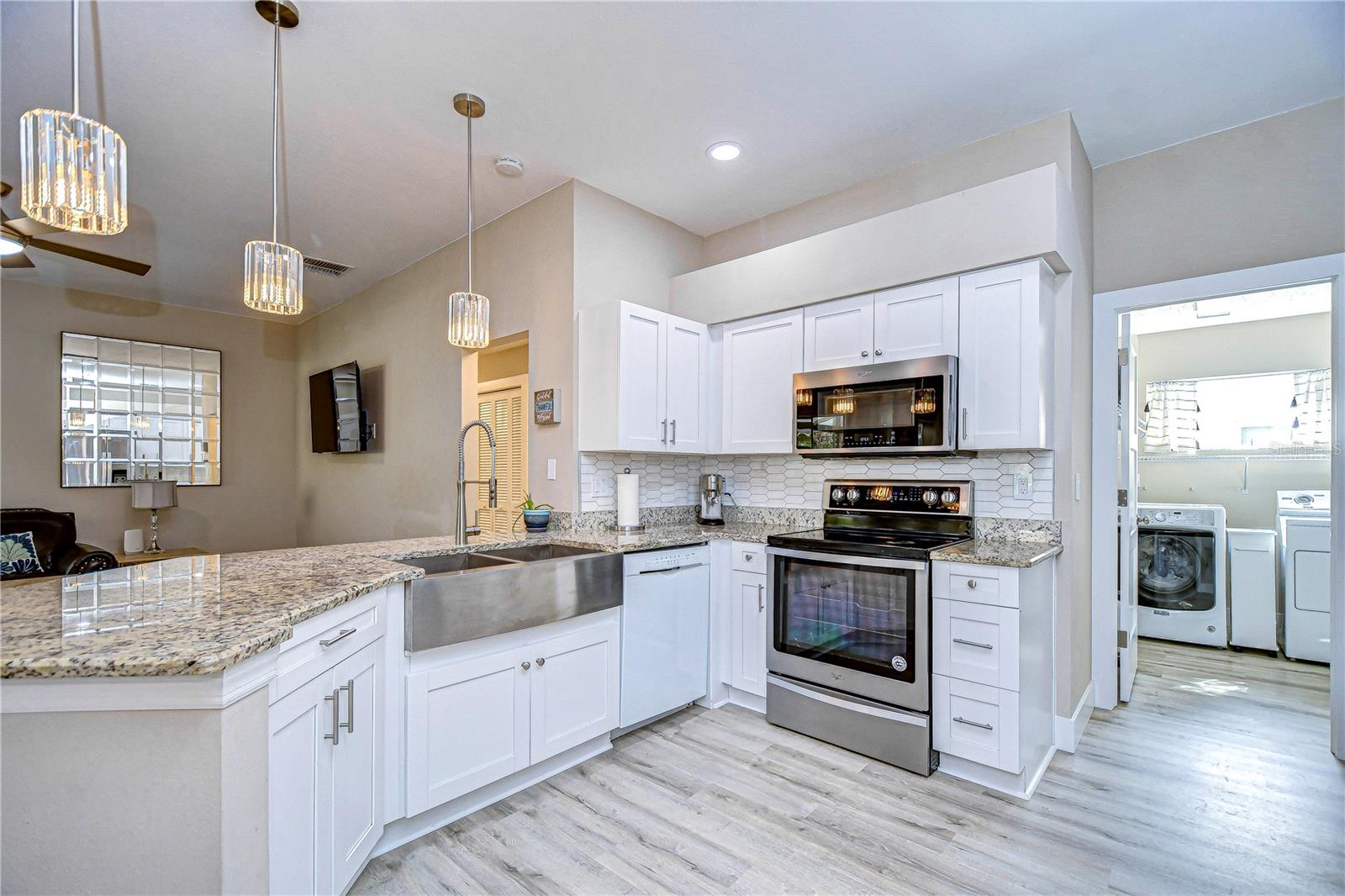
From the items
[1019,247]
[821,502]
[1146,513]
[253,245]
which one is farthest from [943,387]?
[1146,513]

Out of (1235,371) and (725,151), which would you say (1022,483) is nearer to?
(725,151)

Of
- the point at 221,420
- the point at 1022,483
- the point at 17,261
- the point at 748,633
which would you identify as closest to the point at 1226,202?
the point at 1022,483

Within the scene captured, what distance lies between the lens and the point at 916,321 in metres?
2.98

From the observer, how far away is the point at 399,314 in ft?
16.1

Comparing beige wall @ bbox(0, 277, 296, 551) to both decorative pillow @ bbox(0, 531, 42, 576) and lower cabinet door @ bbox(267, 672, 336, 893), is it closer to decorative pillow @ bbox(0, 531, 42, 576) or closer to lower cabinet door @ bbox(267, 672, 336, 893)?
decorative pillow @ bbox(0, 531, 42, 576)

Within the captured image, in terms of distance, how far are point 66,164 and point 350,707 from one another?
155 cm

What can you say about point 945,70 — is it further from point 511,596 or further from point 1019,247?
point 511,596

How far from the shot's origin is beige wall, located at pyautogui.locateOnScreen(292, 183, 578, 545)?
349 cm

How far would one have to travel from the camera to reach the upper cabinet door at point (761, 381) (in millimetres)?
3447

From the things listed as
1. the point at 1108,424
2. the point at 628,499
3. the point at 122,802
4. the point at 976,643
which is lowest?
the point at 976,643

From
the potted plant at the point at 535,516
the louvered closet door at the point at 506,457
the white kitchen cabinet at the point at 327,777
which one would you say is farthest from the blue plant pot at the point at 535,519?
the louvered closet door at the point at 506,457

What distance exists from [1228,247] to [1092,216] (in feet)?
1.94

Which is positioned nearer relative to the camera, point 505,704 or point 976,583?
point 505,704

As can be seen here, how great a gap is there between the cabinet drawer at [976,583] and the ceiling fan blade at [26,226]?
13.5 ft
